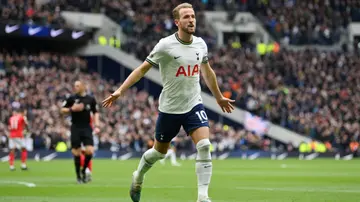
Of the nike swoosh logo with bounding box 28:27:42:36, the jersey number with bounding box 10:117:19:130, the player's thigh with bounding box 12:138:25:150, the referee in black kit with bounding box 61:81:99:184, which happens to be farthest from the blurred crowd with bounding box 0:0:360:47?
the referee in black kit with bounding box 61:81:99:184

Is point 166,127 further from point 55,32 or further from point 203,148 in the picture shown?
point 55,32

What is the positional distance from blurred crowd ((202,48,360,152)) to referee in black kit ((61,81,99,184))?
29571mm

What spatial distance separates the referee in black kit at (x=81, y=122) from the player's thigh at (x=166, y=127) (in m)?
7.67

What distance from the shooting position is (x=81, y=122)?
20.3m

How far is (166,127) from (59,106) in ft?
103

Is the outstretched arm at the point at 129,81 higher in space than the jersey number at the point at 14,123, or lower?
higher

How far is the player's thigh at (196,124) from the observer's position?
12.1 metres

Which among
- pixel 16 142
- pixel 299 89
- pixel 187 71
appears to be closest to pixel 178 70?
pixel 187 71

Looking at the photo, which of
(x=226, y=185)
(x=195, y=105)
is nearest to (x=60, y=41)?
(x=226, y=185)

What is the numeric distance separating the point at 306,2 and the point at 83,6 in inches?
720

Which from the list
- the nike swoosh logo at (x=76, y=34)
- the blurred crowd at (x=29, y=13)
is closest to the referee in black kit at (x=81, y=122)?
the blurred crowd at (x=29, y=13)

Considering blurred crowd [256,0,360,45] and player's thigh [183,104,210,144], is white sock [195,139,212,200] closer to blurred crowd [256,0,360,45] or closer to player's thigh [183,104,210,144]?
player's thigh [183,104,210,144]

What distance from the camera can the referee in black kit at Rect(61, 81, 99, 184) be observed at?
2008cm

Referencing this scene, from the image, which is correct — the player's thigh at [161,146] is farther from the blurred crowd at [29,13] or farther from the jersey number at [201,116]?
the blurred crowd at [29,13]
